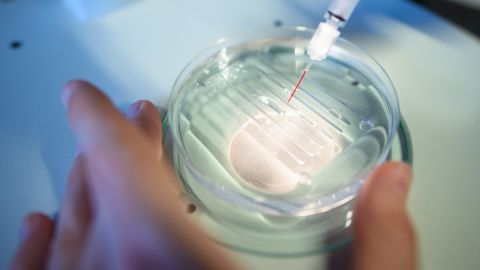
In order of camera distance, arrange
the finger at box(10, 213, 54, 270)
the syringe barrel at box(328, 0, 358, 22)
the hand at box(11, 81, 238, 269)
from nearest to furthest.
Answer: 1. the hand at box(11, 81, 238, 269)
2. the finger at box(10, 213, 54, 270)
3. the syringe barrel at box(328, 0, 358, 22)

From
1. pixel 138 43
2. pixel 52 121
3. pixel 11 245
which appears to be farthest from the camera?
pixel 138 43

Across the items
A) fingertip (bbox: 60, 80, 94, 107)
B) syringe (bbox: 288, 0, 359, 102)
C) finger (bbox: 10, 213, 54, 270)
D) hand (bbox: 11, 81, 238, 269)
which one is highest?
syringe (bbox: 288, 0, 359, 102)

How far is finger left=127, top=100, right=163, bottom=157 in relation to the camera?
1.69 ft

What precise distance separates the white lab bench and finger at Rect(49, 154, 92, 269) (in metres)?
0.09

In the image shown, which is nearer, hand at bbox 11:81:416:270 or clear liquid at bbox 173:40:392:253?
hand at bbox 11:81:416:270

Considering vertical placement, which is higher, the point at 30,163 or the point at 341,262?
the point at 341,262

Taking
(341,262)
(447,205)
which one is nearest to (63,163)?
(341,262)

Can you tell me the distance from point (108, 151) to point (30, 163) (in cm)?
26

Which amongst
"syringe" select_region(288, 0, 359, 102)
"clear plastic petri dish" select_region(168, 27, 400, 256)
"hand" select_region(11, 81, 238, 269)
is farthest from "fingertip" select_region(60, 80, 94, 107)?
"syringe" select_region(288, 0, 359, 102)

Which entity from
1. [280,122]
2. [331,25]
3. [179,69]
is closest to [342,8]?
[331,25]

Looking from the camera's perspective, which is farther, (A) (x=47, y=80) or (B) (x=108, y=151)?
(A) (x=47, y=80)

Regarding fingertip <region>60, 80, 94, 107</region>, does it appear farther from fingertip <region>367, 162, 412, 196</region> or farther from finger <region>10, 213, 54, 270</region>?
fingertip <region>367, 162, 412, 196</region>

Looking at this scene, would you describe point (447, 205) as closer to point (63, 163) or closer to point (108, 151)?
point (108, 151)

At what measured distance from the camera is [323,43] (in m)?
0.58
